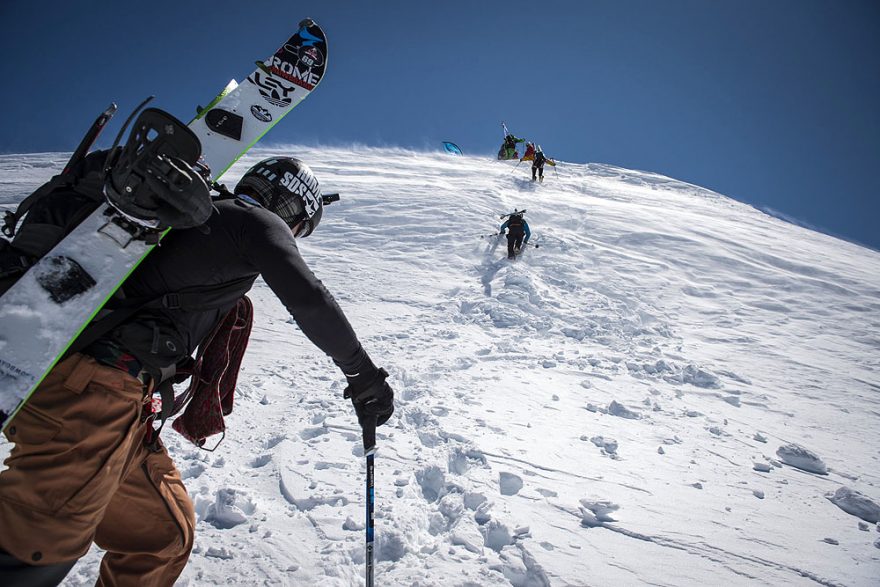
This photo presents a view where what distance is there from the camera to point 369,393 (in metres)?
2.18

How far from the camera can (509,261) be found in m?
10.9

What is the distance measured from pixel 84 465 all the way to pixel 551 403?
4270 mm

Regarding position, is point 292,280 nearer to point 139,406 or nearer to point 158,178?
point 158,178

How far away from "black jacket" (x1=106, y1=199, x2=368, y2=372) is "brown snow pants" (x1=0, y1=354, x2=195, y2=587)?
7.2 inches

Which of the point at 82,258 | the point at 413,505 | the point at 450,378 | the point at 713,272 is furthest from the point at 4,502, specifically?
the point at 713,272

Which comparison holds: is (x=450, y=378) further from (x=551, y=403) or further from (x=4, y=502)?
(x=4, y=502)

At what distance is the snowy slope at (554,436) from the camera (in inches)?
108

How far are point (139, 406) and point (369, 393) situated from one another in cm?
97

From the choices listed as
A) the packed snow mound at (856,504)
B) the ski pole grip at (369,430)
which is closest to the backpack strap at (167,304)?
the ski pole grip at (369,430)

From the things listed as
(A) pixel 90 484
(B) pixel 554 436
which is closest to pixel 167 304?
(A) pixel 90 484

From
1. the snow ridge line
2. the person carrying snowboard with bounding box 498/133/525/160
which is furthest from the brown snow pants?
the person carrying snowboard with bounding box 498/133/525/160

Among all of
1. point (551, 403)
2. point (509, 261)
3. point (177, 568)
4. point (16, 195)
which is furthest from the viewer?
point (16, 195)

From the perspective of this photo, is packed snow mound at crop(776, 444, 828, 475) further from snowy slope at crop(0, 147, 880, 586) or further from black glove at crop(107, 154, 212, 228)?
black glove at crop(107, 154, 212, 228)

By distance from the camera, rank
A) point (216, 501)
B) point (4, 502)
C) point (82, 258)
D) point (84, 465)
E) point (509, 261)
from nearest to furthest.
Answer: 1. point (4, 502)
2. point (84, 465)
3. point (82, 258)
4. point (216, 501)
5. point (509, 261)
